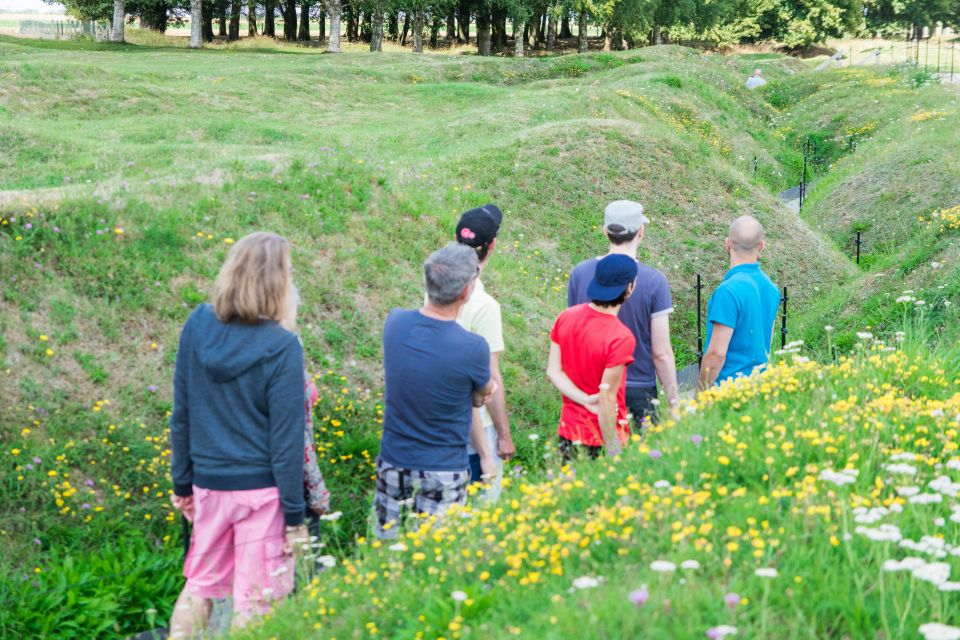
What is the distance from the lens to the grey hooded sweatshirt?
4465 mm

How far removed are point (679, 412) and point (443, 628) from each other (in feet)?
8.05

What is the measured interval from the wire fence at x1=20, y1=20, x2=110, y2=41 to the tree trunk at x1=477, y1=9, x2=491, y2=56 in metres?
24.3

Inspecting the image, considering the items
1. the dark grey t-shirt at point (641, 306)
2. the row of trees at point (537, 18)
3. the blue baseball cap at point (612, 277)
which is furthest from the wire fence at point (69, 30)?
the blue baseball cap at point (612, 277)

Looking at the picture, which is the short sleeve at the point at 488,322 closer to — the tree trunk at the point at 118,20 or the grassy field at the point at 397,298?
the grassy field at the point at 397,298

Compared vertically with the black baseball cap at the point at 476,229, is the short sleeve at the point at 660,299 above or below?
below

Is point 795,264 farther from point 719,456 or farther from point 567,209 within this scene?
point 719,456

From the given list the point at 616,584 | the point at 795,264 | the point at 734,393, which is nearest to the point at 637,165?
the point at 795,264

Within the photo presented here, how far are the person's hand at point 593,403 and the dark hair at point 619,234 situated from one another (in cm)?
111

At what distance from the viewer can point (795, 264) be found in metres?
15.9

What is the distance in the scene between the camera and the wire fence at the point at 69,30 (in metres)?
63.2

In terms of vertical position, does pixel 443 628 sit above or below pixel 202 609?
above

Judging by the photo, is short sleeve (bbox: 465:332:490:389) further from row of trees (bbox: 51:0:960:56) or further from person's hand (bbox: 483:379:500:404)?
row of trees (bbox: 51:0:960:56)

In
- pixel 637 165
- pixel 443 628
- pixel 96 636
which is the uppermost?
pixel 637 165

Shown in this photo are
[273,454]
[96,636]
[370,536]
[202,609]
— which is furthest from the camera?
[96,636]
